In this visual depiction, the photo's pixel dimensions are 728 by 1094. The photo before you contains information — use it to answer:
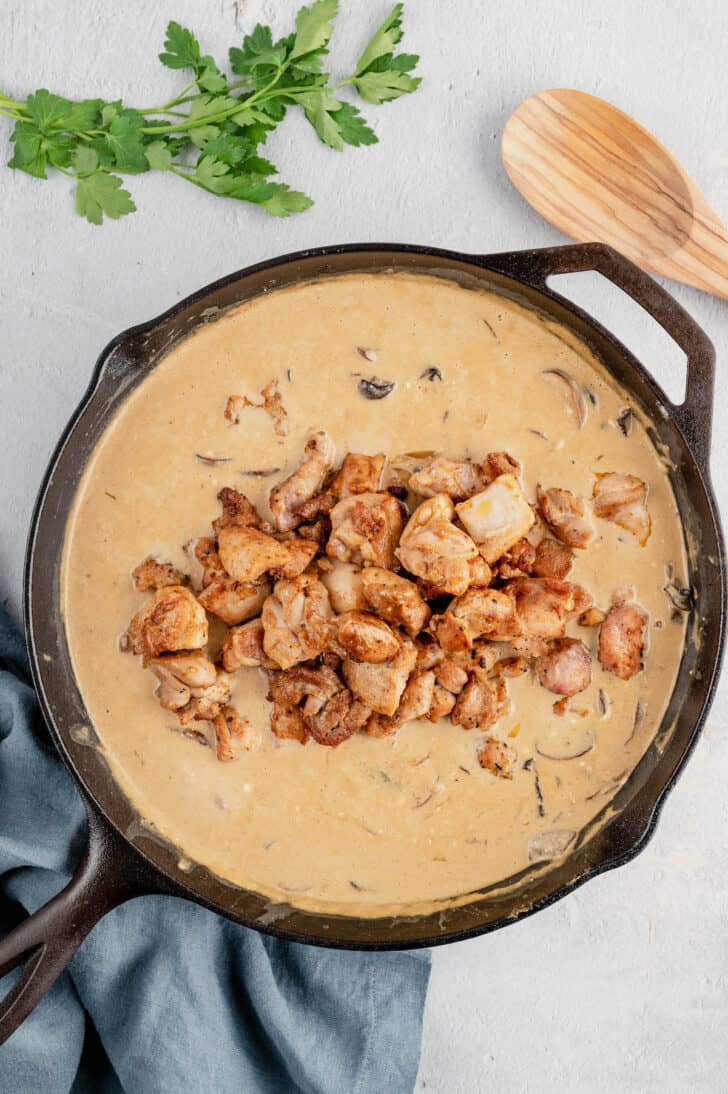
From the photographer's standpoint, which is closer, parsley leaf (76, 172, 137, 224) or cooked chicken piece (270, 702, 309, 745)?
cooked chicken piece (270, 702, 309, 745)

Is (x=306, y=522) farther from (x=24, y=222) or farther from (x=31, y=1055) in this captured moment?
(x=31, y=1055)

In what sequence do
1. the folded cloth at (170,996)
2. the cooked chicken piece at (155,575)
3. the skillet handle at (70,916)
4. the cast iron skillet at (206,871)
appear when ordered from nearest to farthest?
1. the skillet handle at (70,916)
2. the cast iron skillet at (206,871)
3. the cooked chicken piece at (155,575)
4. the folded cloth at (170,996)

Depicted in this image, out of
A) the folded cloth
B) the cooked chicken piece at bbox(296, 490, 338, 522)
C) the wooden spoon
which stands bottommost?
the folded cloth

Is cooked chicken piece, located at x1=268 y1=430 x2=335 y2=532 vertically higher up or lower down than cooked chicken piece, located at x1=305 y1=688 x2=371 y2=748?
higher up

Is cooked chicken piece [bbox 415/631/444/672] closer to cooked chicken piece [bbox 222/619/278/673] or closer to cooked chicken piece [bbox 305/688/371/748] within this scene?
cooked chicken piece [bbox 305/688/371/748]

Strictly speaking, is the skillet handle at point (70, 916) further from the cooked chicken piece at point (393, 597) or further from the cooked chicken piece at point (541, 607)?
the cooked chicken piece at point (541, 607)

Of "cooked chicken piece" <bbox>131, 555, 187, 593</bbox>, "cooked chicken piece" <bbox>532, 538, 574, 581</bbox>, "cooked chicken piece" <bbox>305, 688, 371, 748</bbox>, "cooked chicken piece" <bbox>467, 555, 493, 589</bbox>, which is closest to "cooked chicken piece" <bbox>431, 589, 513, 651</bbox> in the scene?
"cooked chicken piece" <bbox>467, 555, 493, 589</bbox>

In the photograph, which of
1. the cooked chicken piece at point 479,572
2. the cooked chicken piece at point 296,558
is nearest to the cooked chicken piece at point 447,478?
the cooked chicken piece at point 479,572

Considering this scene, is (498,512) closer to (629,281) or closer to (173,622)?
(629,281)
